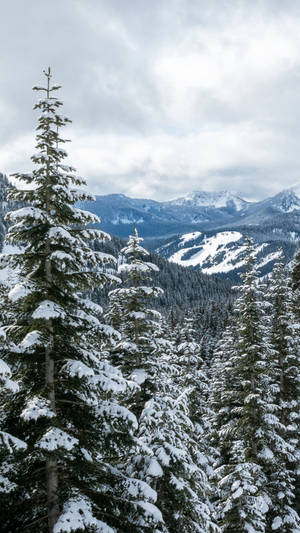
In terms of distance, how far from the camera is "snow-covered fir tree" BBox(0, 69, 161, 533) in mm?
7141

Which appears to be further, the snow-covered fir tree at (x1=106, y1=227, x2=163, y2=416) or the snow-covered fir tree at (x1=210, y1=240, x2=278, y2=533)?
the snow-covered fir tree at (x1=210, y1=240, x2=278, y2=533)

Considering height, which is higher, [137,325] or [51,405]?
[137,325]

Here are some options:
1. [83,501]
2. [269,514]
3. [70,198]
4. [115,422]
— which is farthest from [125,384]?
[269,514]

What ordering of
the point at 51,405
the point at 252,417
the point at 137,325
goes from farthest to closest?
the point at 252,417, the point at 137,325, the point at 51,405

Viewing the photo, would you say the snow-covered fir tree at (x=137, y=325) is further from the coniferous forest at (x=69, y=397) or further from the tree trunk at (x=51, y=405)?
the tree trunk at (x=51, y=405)


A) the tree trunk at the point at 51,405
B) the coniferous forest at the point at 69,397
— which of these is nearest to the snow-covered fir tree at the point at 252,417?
the coniferous forest at the point at 69,397

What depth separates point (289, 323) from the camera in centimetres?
2394

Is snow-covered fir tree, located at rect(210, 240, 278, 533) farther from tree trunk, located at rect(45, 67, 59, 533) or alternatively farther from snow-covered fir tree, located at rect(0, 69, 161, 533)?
tree trunk, located at rect(45, 67, 59, 533)

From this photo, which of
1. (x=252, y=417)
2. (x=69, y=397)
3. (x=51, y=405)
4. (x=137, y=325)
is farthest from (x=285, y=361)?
(x=51, y=405)

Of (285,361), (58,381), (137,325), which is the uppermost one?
(285,361)

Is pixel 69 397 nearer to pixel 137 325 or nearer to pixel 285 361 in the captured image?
pixel 137 325

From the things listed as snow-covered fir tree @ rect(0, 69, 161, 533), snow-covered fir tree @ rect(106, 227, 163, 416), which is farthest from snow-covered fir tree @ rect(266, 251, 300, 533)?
snow-covered fir tree @ rect(0, 69, 161, 533)

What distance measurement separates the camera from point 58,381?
322 inches

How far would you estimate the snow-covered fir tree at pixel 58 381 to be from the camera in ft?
23.4
